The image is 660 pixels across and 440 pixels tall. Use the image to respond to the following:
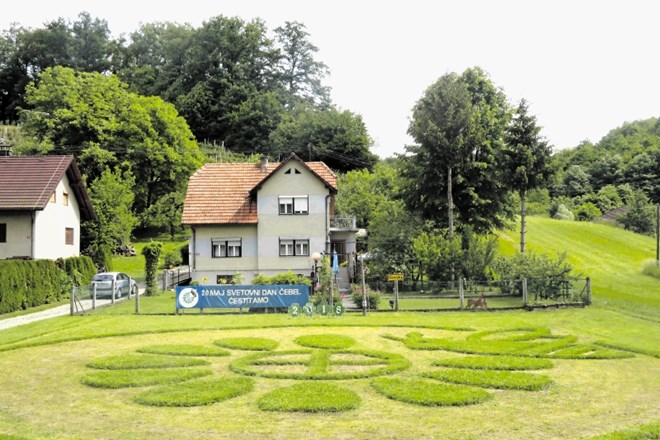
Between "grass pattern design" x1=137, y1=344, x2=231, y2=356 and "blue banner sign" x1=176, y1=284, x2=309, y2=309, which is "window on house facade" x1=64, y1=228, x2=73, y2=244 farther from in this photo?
"grass pattern design" x1=137, y1=344, x2=231, y2=356

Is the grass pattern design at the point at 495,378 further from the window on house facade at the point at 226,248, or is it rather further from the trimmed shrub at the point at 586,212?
the trimmed shrub at the point at 586,212

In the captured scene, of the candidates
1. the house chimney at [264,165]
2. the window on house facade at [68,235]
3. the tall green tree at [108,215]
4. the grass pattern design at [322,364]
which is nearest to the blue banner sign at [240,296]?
the grass pattern design at [322,364]

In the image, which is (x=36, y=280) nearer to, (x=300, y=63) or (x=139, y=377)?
(x=139, y=377)

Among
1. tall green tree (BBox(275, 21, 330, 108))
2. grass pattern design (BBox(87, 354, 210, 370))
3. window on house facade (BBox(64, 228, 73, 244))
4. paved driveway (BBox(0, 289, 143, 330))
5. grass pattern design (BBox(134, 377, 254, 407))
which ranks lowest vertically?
grass pattern design (BBox(134, 377, 254, 407))

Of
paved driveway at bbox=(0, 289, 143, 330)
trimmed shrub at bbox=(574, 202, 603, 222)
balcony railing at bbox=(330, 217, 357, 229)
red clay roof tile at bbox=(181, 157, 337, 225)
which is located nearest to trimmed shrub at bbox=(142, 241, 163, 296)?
paved driveway at bbox=(0, 289, 143, 330)

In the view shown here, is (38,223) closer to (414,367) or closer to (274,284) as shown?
(274,284)

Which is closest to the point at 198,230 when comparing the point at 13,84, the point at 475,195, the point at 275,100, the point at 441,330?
the point at 475,195

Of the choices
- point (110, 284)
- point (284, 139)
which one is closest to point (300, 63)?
point (284, 139)

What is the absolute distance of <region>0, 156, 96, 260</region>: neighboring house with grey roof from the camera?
39.9 metres

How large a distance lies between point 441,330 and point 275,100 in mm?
72840

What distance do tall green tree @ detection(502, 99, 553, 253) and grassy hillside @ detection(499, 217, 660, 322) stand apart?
5.20 m

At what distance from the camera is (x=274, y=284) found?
3152 centimetres

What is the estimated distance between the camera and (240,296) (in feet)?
98.6

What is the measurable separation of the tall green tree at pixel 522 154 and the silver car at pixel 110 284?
2675 cm
